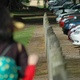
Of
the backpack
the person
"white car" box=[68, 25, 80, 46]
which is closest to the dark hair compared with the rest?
the person

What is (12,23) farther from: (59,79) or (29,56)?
(59,79)

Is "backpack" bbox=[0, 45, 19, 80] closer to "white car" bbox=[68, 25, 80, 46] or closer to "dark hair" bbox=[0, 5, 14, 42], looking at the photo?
"dark hair" bbox=[0, 5, 14, 42]

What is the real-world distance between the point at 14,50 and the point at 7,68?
0.15 metres

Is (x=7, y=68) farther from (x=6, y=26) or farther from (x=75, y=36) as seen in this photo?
(x=75, y=36)

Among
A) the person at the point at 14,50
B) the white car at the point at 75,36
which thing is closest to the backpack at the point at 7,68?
the person at the point at 14,50

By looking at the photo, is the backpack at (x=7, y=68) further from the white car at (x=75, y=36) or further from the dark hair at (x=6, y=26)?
the white car at (x=75, y=36)

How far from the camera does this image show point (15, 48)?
3471mm

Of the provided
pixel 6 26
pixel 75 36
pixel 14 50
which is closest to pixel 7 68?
pixel 14 50

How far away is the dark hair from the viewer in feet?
11.0

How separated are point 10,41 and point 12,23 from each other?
147mm

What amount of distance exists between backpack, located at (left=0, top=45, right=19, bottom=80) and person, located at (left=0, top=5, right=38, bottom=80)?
0.11 feet

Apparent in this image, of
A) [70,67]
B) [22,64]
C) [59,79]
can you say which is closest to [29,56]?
Result: [22,64]

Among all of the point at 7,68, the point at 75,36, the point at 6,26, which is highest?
the point at 6,26

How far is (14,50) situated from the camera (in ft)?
11.4
